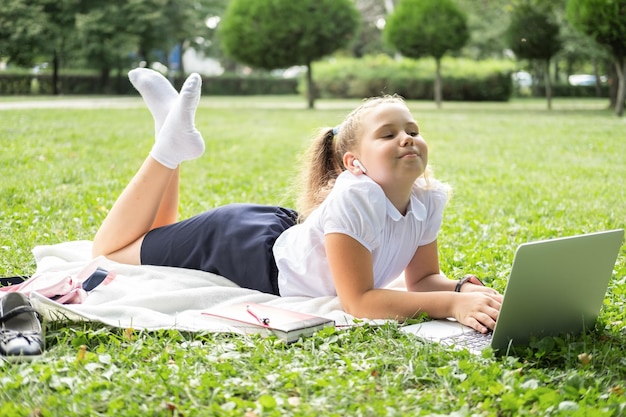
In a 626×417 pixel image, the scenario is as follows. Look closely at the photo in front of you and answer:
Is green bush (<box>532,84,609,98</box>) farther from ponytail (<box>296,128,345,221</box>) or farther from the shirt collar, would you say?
the shirt collar

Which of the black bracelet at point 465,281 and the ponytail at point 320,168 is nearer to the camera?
the black bracelet at point 465,281

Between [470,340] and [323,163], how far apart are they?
102 centimetres

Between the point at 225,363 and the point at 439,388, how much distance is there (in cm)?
67

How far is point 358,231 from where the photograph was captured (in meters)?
2.96

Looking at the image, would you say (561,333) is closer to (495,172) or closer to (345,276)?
(345,276)

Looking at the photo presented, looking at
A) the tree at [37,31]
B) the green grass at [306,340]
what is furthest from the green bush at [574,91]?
the green grass at [306,340]

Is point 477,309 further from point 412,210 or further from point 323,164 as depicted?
point 323,164

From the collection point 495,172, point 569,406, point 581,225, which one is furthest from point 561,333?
point 495,172

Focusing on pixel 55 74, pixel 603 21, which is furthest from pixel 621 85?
pixel 55 74

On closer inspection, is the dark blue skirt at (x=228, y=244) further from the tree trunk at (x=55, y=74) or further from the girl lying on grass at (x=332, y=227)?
the tree trunk at (x=55, y=74)

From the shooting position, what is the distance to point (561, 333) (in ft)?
9.59

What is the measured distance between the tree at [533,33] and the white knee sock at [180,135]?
56.1ft

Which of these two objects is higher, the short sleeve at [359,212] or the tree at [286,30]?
the tree at [286,30]

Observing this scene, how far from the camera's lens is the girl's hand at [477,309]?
2926 mm
